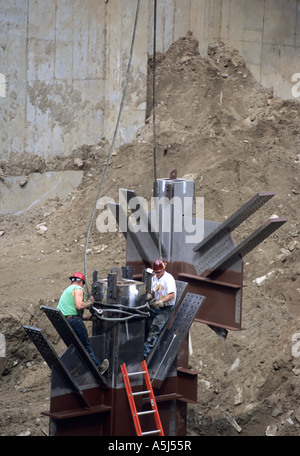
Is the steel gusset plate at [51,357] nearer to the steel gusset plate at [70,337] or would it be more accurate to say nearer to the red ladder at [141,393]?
the steel gusset plate at [70,337]

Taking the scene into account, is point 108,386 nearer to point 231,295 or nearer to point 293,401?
point 231,295

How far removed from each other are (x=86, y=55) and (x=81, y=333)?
1076 centimetres

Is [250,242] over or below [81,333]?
over

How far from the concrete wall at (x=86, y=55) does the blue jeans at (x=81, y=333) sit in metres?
9.31

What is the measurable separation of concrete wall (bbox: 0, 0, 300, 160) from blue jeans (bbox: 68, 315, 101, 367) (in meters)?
9.31

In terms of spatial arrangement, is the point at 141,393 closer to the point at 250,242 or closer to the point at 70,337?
the point at 70,337

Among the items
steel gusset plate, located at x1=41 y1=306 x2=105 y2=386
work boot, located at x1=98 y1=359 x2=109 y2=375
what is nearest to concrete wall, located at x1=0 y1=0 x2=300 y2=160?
steel gusset plate, located at x1=41 y1=306 x2=105 y2=386

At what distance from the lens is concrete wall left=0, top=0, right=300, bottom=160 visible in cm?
1866

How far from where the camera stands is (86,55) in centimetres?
1945

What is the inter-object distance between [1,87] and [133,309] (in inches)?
A: 384

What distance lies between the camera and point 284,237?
17156mm

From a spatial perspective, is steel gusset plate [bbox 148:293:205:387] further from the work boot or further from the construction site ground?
the construction site ground

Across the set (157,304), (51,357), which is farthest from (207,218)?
(51,357)

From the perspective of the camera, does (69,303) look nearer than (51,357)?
No
